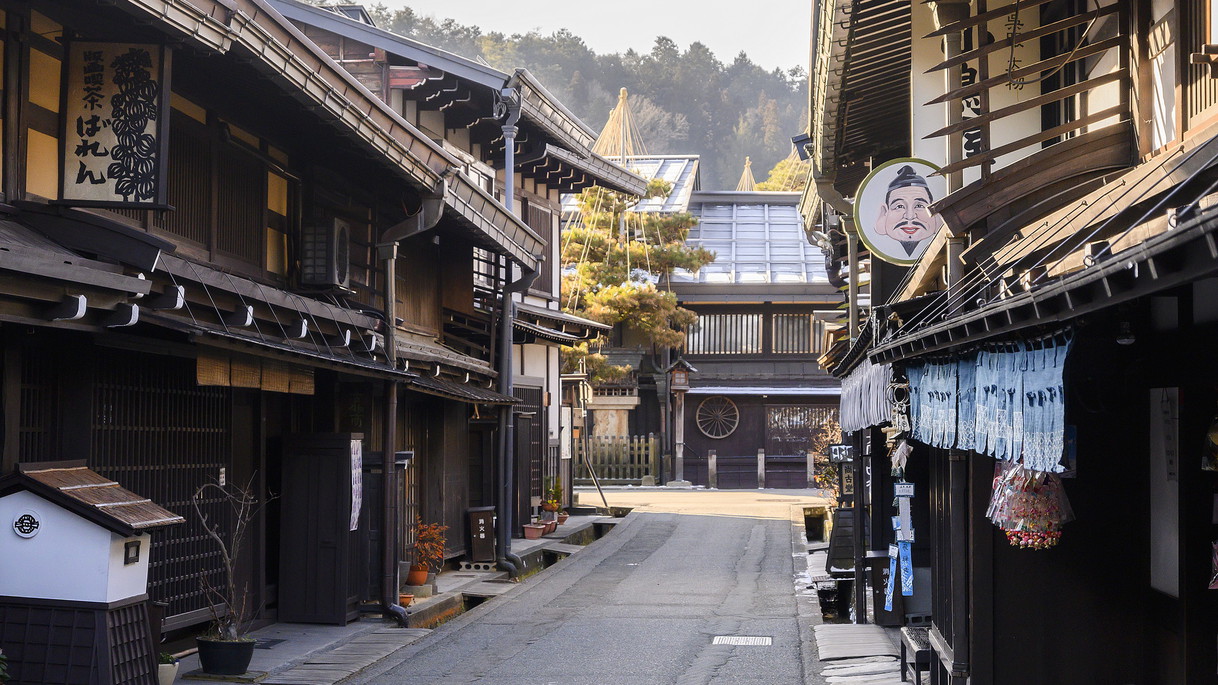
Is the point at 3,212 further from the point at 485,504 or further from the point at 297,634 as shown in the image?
the point at 485,504

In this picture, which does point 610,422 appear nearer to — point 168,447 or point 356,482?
point 356,482

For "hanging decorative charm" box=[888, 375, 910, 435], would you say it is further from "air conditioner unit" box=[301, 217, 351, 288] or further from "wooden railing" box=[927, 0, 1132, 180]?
"air conditioner unit" box=[301, 217, 351, 288]

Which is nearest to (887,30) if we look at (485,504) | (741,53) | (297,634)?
(297,634)

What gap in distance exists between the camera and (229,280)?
→ 475 inches

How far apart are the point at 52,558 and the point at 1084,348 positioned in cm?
719

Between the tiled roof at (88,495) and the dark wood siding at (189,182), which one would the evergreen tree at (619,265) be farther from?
the tiled roof at (88,495)

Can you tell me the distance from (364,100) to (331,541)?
5.43 meters

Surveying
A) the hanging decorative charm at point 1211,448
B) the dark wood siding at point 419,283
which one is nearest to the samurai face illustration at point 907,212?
the hanging decorative charm at point 1211,448

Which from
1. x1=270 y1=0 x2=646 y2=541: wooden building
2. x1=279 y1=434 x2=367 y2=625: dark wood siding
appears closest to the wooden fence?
x1=270 y1=0 x2=646 y2=541: wooden building

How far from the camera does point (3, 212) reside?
9.13 meters

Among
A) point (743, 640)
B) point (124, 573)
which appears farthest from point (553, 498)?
point (124, 573)

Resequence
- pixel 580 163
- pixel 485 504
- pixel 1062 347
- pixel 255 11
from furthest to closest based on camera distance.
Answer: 1. pixel 580 163
2. pixel 485 504
3. pixel 255 11
4. pixel 1062 347

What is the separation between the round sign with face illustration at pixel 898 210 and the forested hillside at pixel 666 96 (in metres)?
76.3

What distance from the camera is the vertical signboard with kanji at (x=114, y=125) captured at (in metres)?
9.39
